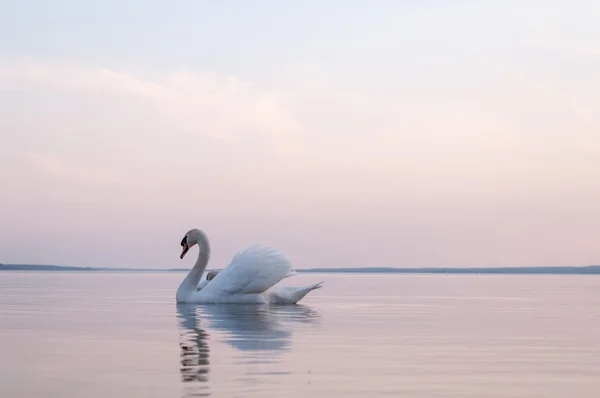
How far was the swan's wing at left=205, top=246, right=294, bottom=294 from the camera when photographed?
78.7 feet

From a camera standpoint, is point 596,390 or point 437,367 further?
point 437,367

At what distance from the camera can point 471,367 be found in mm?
10523

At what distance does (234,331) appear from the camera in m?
14.9

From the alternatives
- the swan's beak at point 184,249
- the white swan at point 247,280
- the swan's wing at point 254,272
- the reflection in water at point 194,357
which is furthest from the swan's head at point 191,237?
the reflection in water at point 194,357

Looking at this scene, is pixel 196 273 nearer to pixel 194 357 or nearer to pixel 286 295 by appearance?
pixel 286 295

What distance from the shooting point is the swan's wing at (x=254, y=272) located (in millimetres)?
24000

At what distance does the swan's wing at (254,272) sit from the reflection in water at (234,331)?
500 mm

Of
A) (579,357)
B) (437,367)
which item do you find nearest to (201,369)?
(437,367)

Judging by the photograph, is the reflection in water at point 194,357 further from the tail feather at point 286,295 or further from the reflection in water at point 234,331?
the tail feather at point 286,295

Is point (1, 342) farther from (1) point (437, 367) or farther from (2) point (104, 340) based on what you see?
(1) point (437, 367)

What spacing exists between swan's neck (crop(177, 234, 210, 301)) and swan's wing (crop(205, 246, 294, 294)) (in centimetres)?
108

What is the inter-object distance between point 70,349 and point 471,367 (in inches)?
183

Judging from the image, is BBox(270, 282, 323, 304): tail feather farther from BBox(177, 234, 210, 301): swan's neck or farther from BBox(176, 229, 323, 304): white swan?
BBox(177, 234, 210, 301): swan's neck

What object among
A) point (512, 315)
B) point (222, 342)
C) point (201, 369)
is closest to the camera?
point (201, 369)
